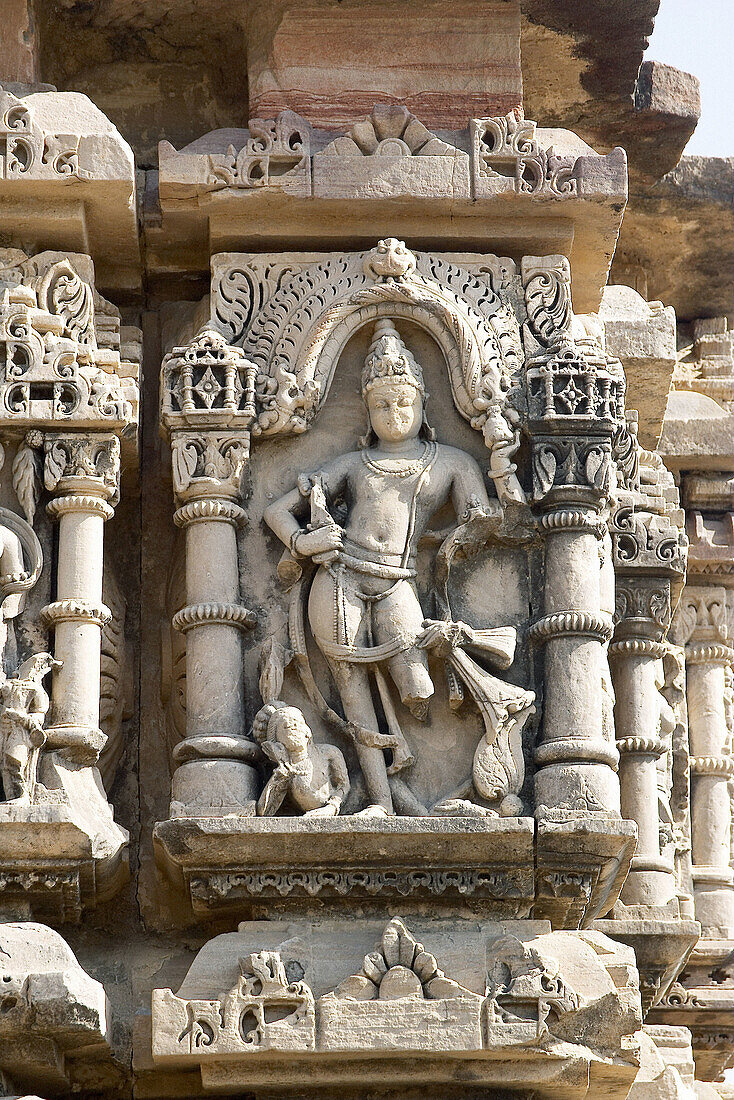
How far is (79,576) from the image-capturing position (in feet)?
29.0

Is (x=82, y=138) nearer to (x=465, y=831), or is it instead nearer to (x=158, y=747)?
(x=158, y=747)

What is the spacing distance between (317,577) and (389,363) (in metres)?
0.97

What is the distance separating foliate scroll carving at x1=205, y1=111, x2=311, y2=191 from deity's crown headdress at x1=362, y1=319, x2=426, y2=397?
2.38ft

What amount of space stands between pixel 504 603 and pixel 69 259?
7.92 feet

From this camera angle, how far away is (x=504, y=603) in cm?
905

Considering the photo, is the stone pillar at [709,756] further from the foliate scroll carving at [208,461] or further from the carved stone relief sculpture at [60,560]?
the carved stone relief sculpture at [60,560]

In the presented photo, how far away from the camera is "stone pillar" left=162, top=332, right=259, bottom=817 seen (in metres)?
8.62

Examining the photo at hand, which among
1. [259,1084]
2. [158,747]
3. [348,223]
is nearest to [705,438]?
[348,223]

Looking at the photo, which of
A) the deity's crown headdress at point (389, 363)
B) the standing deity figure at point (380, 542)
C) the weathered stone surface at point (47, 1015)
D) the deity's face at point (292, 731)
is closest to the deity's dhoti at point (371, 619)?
the standing deity figure at point (380, 542)

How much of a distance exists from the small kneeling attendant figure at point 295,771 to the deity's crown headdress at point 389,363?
58.2 inches

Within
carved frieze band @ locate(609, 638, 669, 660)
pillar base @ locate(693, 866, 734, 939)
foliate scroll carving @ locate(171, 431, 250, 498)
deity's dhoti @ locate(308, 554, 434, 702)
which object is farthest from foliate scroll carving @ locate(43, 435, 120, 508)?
pillar base @ locate(693, 866, 734, 939)

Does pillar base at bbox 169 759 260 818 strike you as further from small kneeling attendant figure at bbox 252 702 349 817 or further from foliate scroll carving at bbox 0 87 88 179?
foliate scroll carving at bbox 0 87 88 179

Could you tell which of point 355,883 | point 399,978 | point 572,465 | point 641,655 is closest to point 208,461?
point 572,465

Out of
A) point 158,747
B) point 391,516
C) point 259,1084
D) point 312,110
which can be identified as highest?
point 312,110
